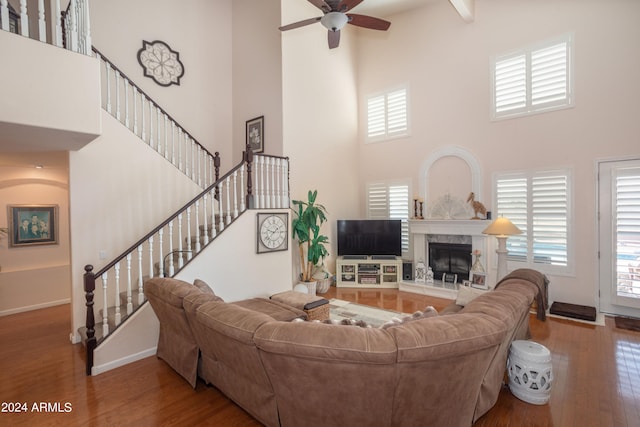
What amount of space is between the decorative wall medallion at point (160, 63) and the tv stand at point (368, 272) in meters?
4.87

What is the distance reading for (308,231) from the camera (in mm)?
5707

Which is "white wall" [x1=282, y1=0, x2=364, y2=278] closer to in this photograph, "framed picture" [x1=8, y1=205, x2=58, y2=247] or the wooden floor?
the wooden floor

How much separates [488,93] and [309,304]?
489 centimetres

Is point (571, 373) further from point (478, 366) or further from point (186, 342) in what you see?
point (186, 342)

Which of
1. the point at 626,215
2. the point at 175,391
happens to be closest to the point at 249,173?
the point at 175,391

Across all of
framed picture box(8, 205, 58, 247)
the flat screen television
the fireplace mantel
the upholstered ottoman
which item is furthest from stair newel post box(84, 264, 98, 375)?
the fireplace mantel

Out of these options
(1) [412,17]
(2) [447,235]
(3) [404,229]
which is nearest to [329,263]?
(3) [404,229]

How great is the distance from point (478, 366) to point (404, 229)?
486cm

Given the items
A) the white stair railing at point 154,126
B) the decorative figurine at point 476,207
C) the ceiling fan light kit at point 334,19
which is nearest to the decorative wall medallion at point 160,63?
the white stair railing at point 154,126

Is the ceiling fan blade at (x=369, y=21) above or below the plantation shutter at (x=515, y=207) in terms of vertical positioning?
above

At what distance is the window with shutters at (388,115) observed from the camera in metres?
6.51

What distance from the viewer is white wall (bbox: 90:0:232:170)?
16.8ft

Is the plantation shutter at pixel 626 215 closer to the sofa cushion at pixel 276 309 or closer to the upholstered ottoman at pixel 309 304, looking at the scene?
the upholstered ottoman at pixel 309 304

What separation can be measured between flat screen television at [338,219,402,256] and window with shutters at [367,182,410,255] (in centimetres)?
38
